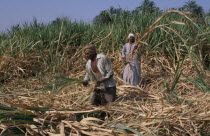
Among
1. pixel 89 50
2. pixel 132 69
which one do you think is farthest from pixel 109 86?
pixel 132 69

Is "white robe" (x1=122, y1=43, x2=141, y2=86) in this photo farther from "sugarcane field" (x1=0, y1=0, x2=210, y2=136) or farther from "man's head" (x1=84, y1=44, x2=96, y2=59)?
"man's head" (x1=84, y1=44, x2=96, y2=59)

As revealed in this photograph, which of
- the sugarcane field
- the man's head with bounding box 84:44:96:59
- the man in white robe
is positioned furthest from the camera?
the man in white robe

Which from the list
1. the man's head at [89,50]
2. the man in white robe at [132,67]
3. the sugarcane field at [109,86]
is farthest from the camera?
the man in white robe at [132,67]

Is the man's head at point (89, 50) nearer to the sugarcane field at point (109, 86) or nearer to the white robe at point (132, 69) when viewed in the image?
the sugarcane field at point (109, 86)

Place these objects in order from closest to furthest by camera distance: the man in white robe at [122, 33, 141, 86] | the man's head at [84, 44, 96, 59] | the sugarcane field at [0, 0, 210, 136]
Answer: the sugarcane field at [0, 0, 210, 136] < the man's head at [84, 44, 96, 59] < the man in white robe at [122, 33, 141, 86]

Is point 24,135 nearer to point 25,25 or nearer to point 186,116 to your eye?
point 186,116

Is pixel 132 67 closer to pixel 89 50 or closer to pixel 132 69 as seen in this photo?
pixel 132 69

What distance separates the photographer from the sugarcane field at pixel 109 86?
7.23ft

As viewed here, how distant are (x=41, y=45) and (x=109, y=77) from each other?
3.85 metres

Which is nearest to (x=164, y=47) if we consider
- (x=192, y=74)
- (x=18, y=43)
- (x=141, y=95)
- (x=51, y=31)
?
(x=192, y=74)

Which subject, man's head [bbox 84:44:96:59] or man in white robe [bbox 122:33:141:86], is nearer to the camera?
man's head [bbox 84:44:96:59]

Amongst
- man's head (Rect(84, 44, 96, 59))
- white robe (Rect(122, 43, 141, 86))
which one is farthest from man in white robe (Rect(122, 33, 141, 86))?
man's head (Rect(84, 44, 96, 59))

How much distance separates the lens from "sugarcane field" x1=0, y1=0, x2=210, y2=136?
2.20 meters

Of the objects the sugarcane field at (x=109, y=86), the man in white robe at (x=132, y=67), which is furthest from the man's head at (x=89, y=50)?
the man in white robe at (x=132, y=67)
